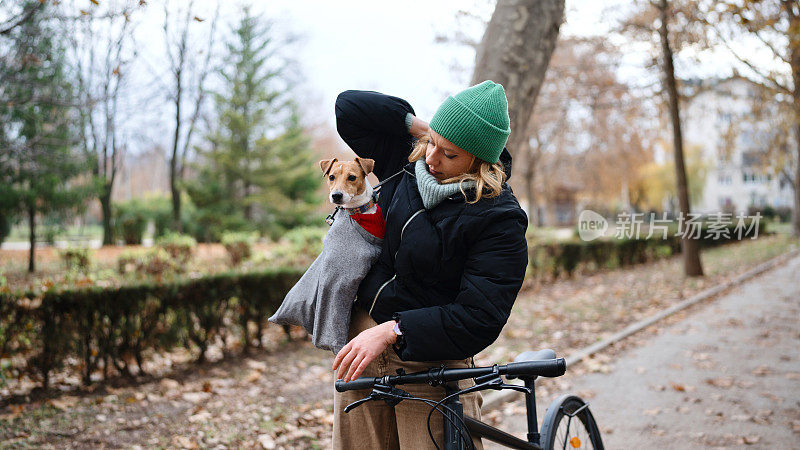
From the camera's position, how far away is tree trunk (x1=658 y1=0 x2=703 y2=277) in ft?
43.1

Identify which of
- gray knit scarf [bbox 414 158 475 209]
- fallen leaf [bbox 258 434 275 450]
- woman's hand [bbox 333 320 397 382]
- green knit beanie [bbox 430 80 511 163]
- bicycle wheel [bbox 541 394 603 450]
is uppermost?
green knit beanie [bbox 430 80 511 163]

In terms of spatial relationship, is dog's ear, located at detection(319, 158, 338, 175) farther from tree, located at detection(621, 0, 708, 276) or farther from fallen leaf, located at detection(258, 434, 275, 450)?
tree, located at detection(621, 0, 708, 276)

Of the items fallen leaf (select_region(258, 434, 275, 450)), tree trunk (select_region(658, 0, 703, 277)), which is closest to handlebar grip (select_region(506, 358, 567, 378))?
fallen leaf (select_region(258, 434, 275, 450))

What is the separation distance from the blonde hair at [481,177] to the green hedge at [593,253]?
11535 mm

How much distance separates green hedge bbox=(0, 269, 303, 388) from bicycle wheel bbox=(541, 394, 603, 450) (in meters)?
4.75

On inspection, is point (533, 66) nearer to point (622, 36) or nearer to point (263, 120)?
point (622, 36)

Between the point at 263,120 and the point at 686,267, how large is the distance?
65.4 ft

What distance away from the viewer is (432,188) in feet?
6.07

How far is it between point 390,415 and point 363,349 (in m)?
0.50

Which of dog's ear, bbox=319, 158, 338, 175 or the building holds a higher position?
the building

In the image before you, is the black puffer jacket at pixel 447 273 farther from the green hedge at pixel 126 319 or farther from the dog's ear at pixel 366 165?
the green hedge at pixel 126 319

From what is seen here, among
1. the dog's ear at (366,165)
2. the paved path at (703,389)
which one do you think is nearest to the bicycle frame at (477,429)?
the dog's ear at (366,165)

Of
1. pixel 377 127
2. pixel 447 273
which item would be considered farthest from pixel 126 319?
pixel 447 273

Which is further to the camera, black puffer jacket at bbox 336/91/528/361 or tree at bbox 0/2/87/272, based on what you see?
tree at bbox 0/2/87/272
